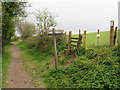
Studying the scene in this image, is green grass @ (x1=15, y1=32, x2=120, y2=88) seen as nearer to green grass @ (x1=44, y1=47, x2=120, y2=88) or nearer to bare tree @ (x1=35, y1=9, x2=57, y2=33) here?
green grass @ (x1=44, y1=47, x2=120, y2=88)

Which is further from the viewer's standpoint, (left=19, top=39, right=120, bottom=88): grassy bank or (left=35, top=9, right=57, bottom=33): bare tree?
(left=35, top=9, right=57, bottom=33): bare tree

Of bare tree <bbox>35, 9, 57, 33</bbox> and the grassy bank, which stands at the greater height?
bare tree <bbox>35, 9, 57, 33</bbox>

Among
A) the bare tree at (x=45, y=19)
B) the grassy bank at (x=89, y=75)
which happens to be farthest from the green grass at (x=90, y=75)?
the bare tree at (x=45, y=19)

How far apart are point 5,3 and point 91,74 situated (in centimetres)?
1114

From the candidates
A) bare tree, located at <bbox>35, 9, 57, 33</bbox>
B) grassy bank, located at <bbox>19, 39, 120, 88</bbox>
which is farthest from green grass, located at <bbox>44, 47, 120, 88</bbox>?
bare tree, located at <bbox>35, 9, 57, 33</bbox>

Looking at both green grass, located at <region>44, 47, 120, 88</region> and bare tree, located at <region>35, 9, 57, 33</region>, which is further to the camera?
bare tree, located at <region>35, 9, 57, 33</region>

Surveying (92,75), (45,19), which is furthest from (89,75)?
(45,19)

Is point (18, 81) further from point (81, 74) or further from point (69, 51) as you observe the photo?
point (69, 51)

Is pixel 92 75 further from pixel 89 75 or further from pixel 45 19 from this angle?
pixel 45 19

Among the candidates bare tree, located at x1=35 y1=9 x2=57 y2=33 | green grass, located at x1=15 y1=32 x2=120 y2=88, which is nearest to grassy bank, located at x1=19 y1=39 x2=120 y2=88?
green grass, located at x1=15 y1=32 x2=120 y2=88

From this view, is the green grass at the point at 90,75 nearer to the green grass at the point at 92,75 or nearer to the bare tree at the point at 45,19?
the green grass at the point at 92,75

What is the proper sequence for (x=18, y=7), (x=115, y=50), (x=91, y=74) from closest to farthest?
(x=91, y=74)
(x=115, y=50)
(x=18, y=7)

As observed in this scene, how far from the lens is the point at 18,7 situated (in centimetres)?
1295

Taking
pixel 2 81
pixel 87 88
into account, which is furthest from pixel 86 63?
pixel 2 81
